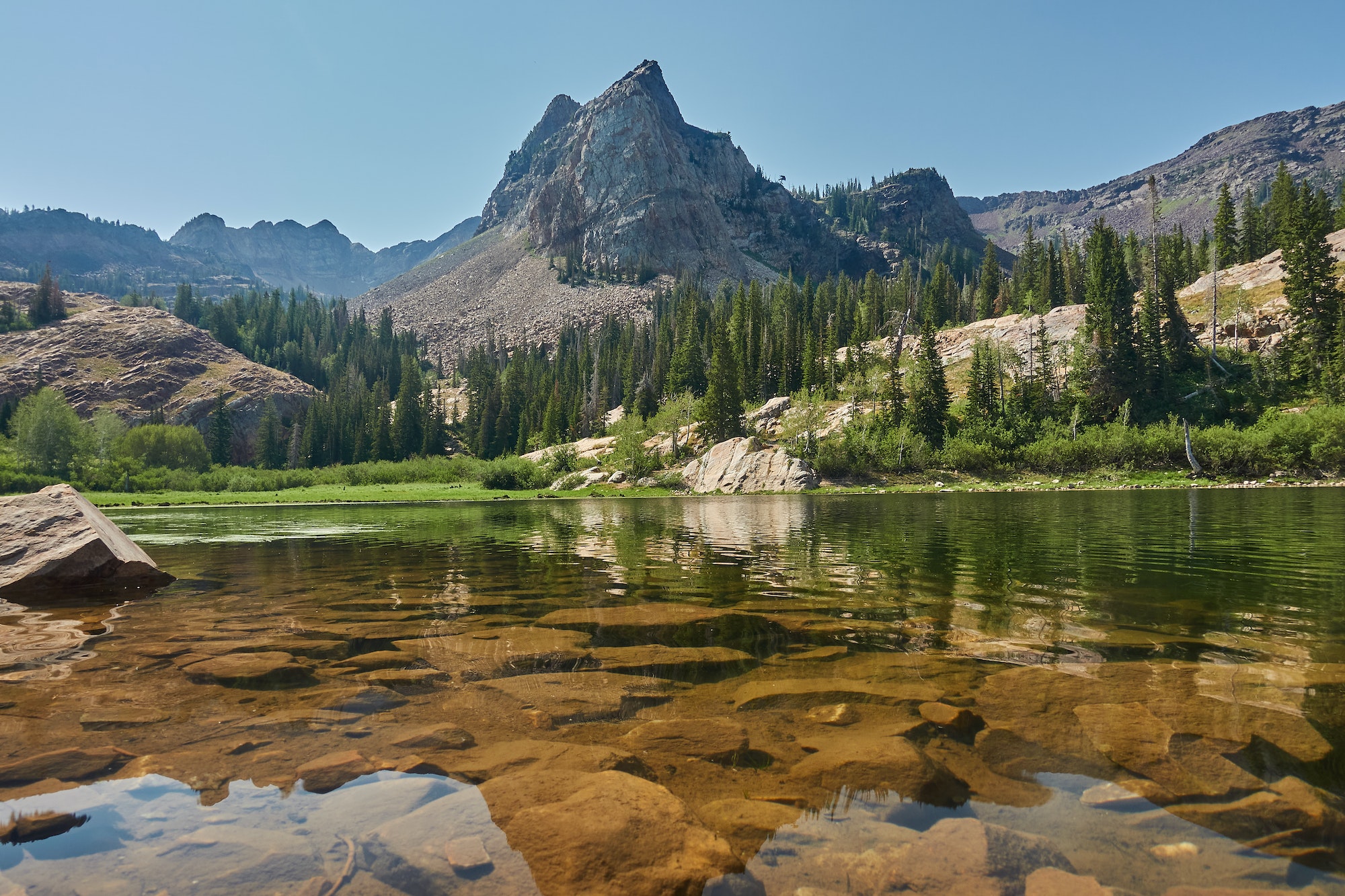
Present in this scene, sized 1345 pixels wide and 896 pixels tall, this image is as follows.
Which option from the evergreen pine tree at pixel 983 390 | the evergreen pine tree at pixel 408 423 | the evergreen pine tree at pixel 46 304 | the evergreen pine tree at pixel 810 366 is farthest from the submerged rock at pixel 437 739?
the evergreen pine tree at pixel 46 304

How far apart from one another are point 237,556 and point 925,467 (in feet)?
229

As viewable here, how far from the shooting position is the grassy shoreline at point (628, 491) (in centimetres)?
5722

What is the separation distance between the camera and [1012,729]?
5.55 metres

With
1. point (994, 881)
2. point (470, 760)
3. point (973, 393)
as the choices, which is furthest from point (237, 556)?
point (973, 393)

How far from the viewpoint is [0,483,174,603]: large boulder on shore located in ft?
45.2

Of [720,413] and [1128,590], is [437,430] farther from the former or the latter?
[1128,590]

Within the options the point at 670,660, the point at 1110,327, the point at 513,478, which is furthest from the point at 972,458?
the point at 670,660

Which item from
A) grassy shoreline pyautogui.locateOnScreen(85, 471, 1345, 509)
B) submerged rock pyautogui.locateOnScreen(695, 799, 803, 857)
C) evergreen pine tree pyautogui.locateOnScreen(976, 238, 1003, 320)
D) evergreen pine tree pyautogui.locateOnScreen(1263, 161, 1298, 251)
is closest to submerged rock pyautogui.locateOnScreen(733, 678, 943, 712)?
submerged rock pyautogui.locateOnScreen(695, 799, 803, 857)

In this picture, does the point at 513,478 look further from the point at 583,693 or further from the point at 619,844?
the point at 619,844

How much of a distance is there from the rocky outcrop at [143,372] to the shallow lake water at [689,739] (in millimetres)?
156315

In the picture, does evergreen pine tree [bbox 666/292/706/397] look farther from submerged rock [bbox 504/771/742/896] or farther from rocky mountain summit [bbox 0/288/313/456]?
submerged rock [bbox 504/771/742/896]

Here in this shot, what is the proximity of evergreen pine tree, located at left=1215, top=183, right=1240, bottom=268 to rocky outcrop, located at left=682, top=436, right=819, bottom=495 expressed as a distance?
289ft

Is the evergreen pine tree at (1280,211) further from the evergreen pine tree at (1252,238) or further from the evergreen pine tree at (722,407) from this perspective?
the evergreen pine tree at (722,407)

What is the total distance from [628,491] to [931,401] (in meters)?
40.9
